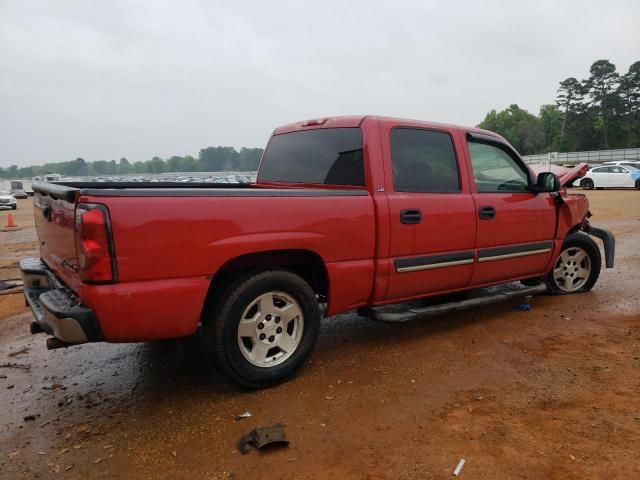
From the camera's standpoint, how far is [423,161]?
13.2 feet

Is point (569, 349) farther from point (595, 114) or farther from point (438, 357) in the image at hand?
point (595, 114)

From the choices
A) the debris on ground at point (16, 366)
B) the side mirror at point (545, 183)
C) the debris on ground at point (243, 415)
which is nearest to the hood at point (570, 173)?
the side mirror at point (545, 183)

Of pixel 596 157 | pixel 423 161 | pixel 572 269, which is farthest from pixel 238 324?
pixel 596 157

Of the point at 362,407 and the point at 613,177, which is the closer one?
the point at 362,407

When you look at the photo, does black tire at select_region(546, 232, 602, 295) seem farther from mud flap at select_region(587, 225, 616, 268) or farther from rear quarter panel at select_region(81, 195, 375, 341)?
rear quarter panel at select_region(81, 195, 375, 341)

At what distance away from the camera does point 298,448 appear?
263 cm

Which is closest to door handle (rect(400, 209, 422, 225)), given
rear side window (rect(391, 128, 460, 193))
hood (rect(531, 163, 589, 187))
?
rear side window (rect(391, 128, 460, 193))

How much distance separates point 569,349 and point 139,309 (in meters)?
3.33

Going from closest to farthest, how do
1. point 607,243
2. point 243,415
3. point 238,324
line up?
point 243,415 → point 238,324 → point 607,243

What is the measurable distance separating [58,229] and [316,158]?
2.03 meters

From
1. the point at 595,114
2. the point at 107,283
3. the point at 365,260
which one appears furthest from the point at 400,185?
the point at 595,114

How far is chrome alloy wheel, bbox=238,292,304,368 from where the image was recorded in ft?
10.5

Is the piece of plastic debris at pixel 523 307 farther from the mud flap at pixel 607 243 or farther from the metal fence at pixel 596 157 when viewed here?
the metal fence at pixel 596 157

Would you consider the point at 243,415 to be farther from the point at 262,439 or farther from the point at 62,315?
the point at 62,315
